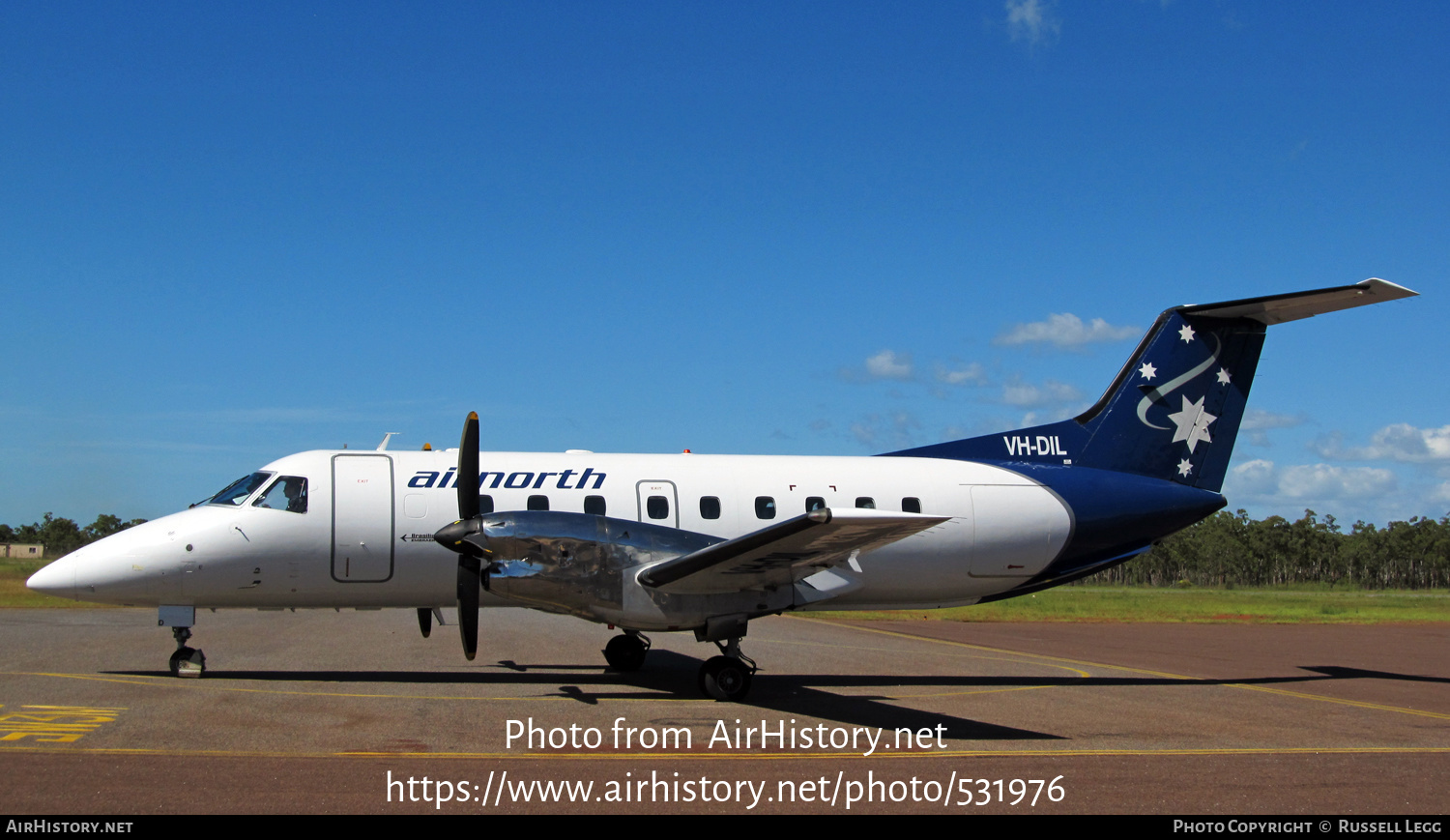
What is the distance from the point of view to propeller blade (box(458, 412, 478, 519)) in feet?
40.5

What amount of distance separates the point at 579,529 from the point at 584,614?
3.35 ft

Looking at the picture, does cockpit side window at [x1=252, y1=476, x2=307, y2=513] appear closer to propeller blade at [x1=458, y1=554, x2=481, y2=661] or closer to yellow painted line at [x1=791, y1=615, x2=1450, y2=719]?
propeller blade at [x1=458, y1=554, x2=481, y2=661]

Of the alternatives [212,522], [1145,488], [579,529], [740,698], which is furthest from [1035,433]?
[212,522]

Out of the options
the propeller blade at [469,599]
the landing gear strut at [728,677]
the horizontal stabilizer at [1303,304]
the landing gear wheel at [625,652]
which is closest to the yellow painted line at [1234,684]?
the horizontal stabilizer at [1303,304]

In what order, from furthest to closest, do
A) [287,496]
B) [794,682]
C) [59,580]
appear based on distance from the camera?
[794,682], [287,496], [59,580]

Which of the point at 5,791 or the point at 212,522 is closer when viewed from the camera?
the point at 5,791

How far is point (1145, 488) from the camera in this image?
1617cm

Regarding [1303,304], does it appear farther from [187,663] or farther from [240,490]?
[187,663]

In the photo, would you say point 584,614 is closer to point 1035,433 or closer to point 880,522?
point 880,522

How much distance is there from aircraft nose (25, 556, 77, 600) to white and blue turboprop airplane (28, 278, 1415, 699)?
27 mm

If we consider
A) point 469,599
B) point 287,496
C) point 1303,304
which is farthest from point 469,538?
point 1303,304

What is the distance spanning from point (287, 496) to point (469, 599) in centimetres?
329

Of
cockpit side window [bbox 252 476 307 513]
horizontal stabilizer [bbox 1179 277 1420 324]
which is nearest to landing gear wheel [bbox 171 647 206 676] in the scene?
cockpit side window [bbox 252 476 307 513]

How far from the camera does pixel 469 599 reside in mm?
12320
